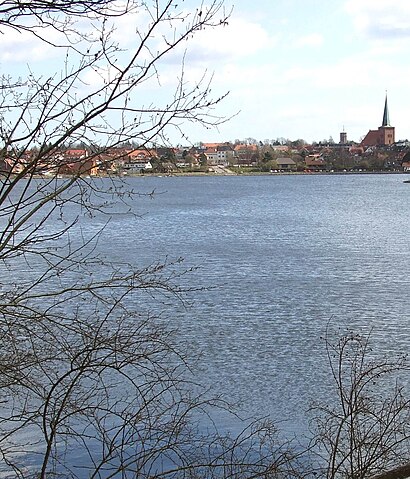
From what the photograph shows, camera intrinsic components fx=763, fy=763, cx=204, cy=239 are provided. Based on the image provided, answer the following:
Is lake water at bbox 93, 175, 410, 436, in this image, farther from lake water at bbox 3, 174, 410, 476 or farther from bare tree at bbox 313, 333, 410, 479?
bare tree at bbox 313, 333, 410, 479

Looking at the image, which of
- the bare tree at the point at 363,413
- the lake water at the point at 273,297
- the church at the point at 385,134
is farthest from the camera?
the church at the point at 385,134

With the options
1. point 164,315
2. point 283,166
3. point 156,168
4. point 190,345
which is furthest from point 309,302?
point 283,166

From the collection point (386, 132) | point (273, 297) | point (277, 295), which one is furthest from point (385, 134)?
point (273, 297)

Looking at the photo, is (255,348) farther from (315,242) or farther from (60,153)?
(315,242)

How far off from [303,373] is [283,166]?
123 meters

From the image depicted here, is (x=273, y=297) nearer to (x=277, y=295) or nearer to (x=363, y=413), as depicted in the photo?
(x=277, y=295)

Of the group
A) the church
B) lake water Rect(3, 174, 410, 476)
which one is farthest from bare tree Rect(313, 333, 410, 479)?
the church

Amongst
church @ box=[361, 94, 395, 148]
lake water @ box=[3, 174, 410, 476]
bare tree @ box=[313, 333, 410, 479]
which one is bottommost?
lake water @ box=[3, 174, 410, 476]

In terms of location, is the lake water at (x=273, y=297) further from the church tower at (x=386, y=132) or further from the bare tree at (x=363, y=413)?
the church tower at (x=386, y=132)

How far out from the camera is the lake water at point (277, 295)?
975 cm

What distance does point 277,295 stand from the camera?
15203mm

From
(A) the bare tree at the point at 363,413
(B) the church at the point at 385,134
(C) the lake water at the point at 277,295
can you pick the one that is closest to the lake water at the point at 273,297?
(C) the lake water at the point at 277,295

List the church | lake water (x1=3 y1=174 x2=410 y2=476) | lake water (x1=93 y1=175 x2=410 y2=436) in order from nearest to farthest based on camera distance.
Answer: lake water (x1=3 y1=174 x2=410 y2=476), lake water (x1=93 y1=175 x2=410 y2=436), the church

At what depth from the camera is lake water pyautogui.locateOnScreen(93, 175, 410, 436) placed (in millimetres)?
9748
